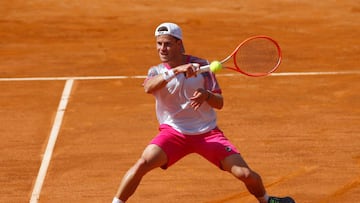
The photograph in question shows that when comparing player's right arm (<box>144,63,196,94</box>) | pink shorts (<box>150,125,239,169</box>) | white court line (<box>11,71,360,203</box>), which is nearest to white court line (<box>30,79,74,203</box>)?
white court line (<box>11,71,360,203</box>)

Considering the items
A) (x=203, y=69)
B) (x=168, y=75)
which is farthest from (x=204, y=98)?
(x=168, y=75)

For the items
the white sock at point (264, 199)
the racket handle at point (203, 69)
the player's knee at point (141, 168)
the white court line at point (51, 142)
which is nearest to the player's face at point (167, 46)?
the racket handle at point (203, 69)

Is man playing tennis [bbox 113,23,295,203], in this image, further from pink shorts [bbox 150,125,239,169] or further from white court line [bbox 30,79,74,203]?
white court line [bbox 30,79,74,203]

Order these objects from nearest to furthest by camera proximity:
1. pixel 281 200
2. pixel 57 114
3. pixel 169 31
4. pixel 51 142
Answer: pixel 169 31 → pixel 281 200 → pixel 51 142 → pixel 57 114

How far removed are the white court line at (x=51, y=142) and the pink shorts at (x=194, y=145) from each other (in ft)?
6.72

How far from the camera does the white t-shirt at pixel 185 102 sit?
9508 mm

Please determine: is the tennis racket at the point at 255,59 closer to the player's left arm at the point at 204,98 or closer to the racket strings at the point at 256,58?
the racket strings at the point at 256,58

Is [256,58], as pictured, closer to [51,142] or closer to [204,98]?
[204,98]

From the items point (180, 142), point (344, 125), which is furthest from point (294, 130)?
point (180, 142)

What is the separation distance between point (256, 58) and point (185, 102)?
0.87 meters

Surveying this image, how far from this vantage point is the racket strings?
386 inches

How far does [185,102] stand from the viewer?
378 inches

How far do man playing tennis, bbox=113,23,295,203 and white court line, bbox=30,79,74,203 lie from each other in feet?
6.06

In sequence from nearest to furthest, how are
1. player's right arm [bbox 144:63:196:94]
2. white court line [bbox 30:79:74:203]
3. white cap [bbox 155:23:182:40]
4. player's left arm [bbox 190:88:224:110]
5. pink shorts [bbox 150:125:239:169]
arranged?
player's right arm [bbox 144:63:196:94], player's left arm [bbox 190:88:224:110], white cap [bbox 155:23:182:40], pink shorts [bbox 150:125:239:169], white court line [bbox 30:79:74:203]
